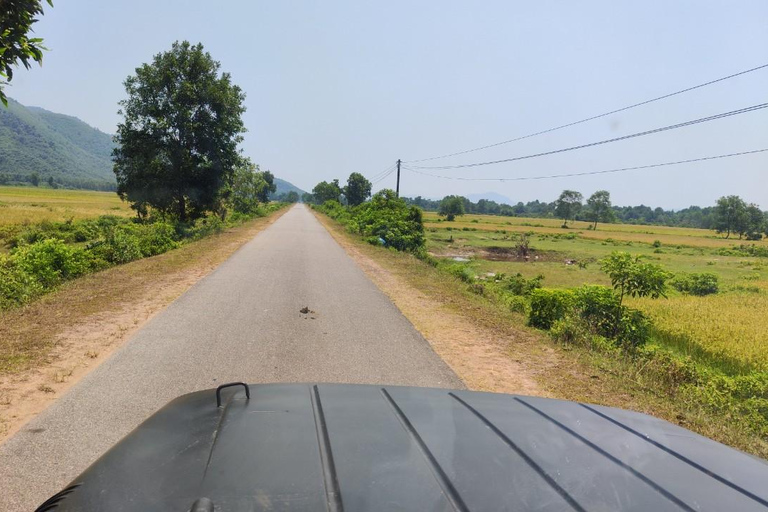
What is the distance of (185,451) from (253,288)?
8.71 m

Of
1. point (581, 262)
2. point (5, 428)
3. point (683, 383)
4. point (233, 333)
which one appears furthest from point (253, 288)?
point (581, 262)

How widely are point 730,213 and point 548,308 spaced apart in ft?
326

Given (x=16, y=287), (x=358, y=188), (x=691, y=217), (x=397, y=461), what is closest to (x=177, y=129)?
(x=16, y=287)

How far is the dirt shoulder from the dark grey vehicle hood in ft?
10.1

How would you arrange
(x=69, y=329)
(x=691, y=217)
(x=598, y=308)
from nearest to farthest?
(x=69, y=329)
(x=598, y=308)
(x=691, y=217)

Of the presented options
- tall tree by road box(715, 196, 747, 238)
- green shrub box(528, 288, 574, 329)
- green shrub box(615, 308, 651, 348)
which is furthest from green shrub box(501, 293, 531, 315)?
tall tree by road box(715, 196, 747, 238)

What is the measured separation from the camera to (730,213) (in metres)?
84.2

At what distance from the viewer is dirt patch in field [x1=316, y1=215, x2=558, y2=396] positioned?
538 cm

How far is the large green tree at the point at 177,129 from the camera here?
2155 centimetres

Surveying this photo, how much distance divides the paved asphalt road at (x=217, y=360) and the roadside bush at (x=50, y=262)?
3.05 m

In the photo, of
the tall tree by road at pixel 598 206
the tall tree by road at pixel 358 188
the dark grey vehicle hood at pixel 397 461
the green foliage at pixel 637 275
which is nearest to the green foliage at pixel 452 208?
the tall tree by road at pixel 358 188

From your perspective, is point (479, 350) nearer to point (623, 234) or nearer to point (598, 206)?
point (623, 234)

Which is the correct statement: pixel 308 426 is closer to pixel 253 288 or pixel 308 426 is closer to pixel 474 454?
pixel 474 454

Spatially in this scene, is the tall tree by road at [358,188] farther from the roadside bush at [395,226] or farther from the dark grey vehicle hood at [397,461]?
the dark grey vehicle hood at [397,461]
